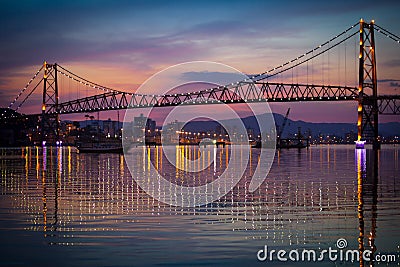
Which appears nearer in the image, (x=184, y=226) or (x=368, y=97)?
(x=184, y=226)

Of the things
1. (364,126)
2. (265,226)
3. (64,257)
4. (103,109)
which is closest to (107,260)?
(64,257)

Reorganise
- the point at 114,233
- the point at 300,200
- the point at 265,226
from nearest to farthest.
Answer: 1. the point at 114,233
2. the point at 265,226
3. the point at 300,200

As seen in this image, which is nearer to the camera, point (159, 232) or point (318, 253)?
point (318, 253)

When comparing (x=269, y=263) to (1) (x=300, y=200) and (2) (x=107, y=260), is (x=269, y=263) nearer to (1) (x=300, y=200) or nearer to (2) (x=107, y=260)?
(2) (x=107, y=260)

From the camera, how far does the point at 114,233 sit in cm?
1288

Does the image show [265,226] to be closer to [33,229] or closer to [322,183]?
[33,229]

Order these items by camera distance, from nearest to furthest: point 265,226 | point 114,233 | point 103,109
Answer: point 114,233 → point 265,226 → point 103,109

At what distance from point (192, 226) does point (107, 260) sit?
3.89m

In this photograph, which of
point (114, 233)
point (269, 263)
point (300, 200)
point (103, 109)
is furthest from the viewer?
point (103, 109)

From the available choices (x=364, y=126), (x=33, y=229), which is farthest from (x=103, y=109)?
(x=33, y=229)

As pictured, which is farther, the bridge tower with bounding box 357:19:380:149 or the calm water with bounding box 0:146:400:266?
the bridge tower with bounding box 357:19:380:149

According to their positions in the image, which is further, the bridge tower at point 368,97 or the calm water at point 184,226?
the bridge tower at point 368,97

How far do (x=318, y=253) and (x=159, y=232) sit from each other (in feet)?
12.3

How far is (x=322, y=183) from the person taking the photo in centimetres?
2611
